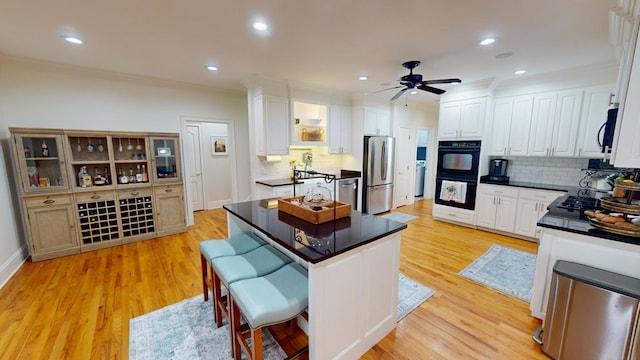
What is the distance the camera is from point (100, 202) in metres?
3.67

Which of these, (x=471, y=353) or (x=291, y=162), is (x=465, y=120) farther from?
(x=471, y=353)

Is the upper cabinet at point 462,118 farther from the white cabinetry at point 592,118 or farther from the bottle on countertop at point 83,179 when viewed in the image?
the bottle on countertop at point 83,179

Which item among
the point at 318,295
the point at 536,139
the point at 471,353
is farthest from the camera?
the point at 536,139

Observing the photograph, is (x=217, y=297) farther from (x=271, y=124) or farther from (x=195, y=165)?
(x=195, y=165)

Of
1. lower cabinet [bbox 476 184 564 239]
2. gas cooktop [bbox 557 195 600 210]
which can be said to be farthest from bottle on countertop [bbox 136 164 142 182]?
lower cabinet [bbox 476 184 564 239]

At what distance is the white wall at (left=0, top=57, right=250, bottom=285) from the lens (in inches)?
124

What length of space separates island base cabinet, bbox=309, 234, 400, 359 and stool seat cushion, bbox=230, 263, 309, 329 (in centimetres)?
13

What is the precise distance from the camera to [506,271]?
9.98ft

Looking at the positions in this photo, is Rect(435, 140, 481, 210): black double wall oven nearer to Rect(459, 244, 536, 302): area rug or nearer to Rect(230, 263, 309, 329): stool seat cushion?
Rect(459, 244, 536, 302): area rug

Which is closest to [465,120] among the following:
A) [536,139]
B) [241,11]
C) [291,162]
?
[536,139]

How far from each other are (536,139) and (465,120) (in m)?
1.08

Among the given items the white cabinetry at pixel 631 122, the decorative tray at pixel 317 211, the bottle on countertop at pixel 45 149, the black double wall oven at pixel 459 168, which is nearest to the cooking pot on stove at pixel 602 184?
the black double wall oven at pixel 459 168

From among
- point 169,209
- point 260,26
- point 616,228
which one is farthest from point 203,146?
point 616,228

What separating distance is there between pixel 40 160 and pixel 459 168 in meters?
6.47
